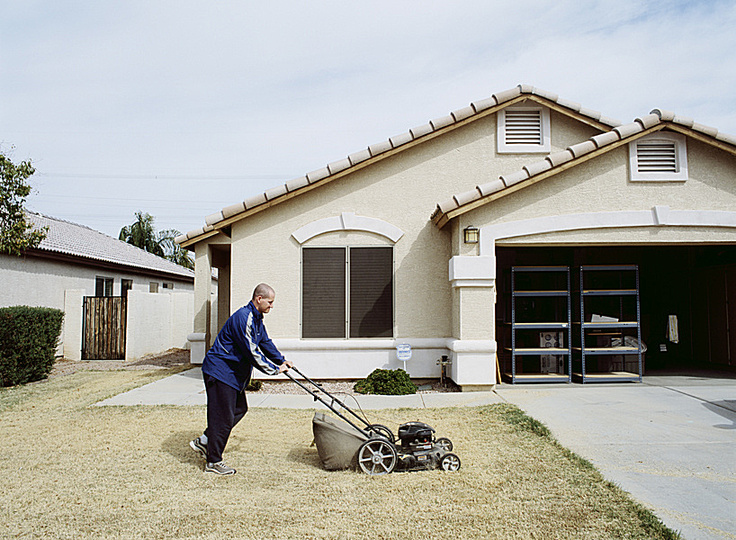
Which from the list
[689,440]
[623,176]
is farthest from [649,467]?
[623,176]

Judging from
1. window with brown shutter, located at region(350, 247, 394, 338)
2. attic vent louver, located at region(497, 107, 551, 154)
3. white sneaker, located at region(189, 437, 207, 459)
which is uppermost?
attic vent louver, located at region(497, 107, 551, 154)

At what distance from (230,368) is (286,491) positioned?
1392 millimetres

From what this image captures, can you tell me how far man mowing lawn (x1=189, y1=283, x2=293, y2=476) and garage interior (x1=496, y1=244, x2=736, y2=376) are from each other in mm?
6361

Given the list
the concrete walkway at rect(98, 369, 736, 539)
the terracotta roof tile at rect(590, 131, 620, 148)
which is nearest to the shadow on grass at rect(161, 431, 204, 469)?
the concrete walkway at rect(98, 369, 736, 539)

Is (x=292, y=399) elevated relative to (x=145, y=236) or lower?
lower

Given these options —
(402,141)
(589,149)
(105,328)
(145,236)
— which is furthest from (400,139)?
(145,236)

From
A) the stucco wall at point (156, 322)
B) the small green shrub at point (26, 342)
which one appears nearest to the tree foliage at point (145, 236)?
the stucco wall at point (156, 322)

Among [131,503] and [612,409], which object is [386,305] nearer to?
[612,409]

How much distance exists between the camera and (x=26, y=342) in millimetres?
11883

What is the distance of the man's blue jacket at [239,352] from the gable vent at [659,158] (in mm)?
7506

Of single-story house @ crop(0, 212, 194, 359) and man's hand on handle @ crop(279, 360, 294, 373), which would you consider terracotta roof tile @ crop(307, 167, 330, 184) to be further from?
single-story house @ crop(0, 212, 194, 359)

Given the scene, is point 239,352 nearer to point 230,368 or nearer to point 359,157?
point 230,368

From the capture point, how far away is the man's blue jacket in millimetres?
5738

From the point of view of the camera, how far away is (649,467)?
223 inches
